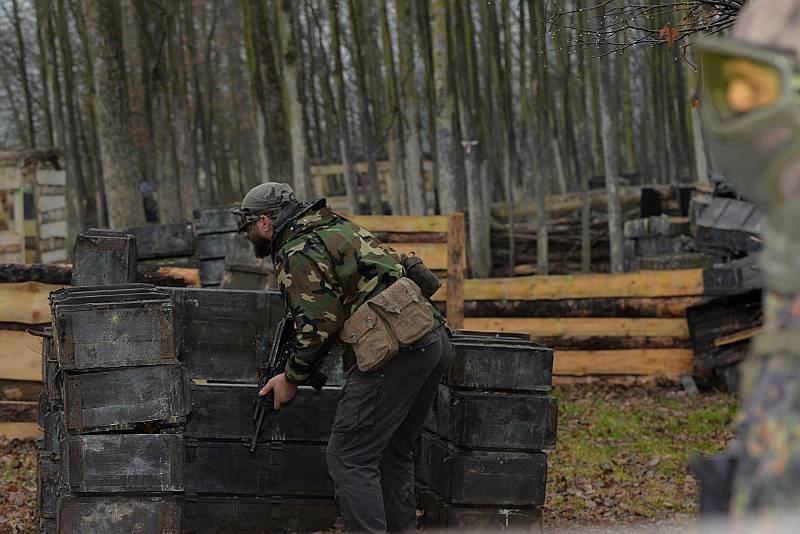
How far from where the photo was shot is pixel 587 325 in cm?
1208

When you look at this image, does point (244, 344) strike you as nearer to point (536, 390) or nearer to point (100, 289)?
point (100, 289)

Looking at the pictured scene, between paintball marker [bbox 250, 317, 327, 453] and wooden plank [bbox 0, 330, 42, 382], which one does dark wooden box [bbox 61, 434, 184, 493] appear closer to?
paintball marker [bbox 250, 317, 327, 453]

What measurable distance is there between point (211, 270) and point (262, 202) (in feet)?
16.4

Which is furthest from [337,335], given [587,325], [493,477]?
[587,325]

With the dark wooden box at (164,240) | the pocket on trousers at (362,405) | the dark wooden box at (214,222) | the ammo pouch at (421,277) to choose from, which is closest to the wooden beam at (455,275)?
the dark wooden box at (214,222)

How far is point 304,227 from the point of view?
18.6 feet

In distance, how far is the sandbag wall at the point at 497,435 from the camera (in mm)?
6254

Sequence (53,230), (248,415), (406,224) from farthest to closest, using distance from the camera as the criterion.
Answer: (53,230), (406,224), (248,415)

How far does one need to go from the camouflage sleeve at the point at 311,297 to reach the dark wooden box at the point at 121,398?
0.77 m

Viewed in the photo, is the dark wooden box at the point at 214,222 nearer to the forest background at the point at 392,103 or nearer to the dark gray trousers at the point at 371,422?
the forest background at the point at 392,103

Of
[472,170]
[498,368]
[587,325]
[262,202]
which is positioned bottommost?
[587,325]

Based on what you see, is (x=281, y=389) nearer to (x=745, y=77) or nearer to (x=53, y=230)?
(x=745, y=77)

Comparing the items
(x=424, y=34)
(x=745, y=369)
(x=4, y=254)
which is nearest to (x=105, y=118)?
(x=4, y=254)

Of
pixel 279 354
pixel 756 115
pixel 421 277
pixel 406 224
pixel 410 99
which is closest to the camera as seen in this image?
pixel 756 115
